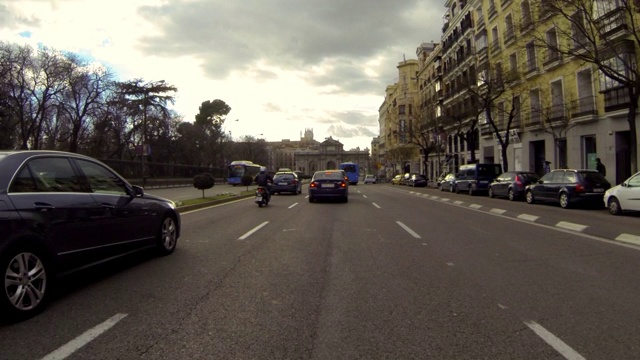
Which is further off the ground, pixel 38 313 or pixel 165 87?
pixel 165 87

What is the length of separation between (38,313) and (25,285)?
323mm

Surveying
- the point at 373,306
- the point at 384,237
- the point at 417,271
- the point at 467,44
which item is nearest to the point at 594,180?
the point at 384,237

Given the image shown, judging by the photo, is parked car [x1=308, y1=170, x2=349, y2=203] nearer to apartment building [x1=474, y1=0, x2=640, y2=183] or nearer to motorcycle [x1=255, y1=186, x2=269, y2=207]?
motorcycle [x1=255, y1=186, x2=269, y2=207]

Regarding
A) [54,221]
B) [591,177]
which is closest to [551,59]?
[591,177]

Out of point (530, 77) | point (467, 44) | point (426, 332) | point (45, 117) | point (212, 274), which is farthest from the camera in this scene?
point (467, 44)

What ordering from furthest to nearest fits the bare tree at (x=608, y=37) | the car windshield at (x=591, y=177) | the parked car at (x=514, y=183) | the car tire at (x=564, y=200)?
the parked car at (x=514, y=183) → the bare tree at (x=608, y=37) → the car tire at (x=564, y=200) → the car windshield at (x=591, y=177)

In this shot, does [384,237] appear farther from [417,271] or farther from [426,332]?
[426,332]

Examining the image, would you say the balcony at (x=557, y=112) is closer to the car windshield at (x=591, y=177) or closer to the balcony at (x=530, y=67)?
the balcony at (x=530, y=67)

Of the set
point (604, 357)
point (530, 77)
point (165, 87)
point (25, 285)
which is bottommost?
point (604, 357)

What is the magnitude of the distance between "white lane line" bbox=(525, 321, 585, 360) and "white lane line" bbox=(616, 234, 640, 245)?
6.32m

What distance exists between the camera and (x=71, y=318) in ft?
14.3

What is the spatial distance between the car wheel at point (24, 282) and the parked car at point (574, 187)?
17198 millimetres

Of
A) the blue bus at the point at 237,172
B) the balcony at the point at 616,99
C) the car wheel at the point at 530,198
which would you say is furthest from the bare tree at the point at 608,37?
the blue bus at the point at 237,172

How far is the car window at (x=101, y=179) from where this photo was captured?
582 centimetres
